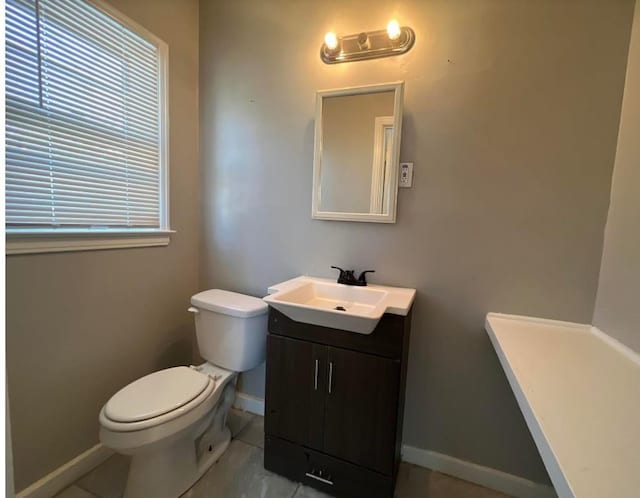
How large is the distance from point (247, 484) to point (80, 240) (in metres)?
1.39

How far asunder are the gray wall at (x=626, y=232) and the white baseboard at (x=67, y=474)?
236 cm

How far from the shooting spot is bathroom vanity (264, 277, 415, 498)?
4.04 ft

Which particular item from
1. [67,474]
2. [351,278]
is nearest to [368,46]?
[351,278]

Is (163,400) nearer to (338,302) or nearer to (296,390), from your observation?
(296,390)

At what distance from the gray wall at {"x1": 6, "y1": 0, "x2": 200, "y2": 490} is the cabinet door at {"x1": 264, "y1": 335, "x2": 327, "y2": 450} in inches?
32.5

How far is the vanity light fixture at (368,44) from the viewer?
1.41 m

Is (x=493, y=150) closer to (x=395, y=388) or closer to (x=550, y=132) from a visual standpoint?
(x=550, y=132)

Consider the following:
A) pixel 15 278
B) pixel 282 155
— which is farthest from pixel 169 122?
pixel 15 278

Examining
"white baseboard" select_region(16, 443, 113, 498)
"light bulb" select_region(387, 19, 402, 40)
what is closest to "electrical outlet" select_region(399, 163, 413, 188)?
"light bulb" select_region(387, 19, 402, 40)

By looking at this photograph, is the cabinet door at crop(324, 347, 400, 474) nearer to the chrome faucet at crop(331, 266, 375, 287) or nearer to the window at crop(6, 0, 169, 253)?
the chrome faucet at crop(331, 266, 375, 287)

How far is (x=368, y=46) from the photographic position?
1.47m

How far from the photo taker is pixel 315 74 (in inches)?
63.4

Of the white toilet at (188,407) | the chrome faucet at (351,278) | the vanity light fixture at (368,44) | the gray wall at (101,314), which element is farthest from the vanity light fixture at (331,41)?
the white toilet at (188,407)

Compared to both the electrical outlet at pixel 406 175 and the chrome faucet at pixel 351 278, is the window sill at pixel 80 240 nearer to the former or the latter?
the chrome faucet at pixel 351 278
